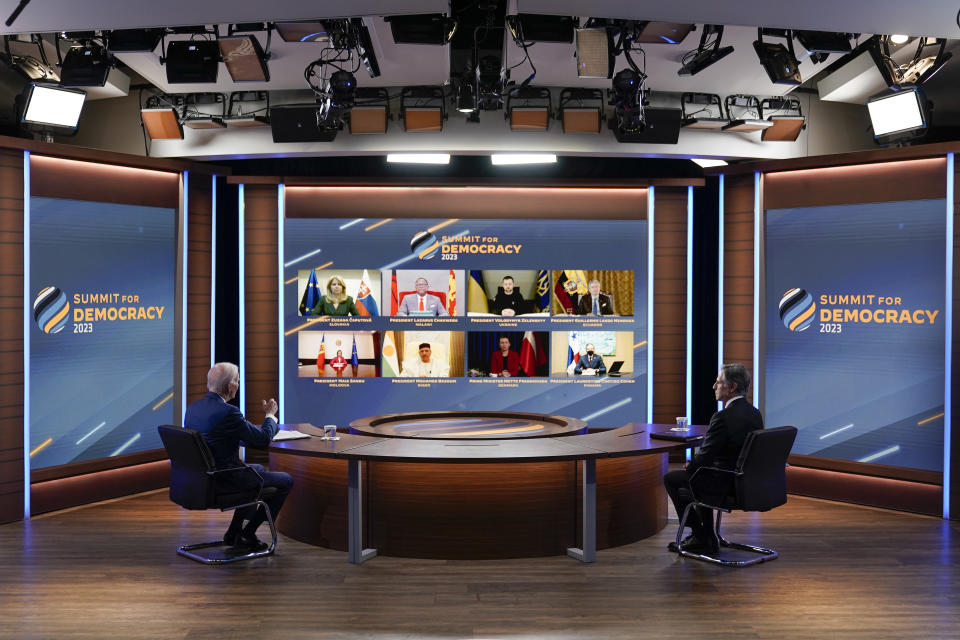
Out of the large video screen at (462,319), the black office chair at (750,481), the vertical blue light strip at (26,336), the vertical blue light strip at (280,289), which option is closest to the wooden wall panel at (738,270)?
the large video screen at (462,319)

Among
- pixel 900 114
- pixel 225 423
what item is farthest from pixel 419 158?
pixel 900 114

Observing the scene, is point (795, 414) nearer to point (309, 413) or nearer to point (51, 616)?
point (309, 413)

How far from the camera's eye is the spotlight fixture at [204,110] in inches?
263

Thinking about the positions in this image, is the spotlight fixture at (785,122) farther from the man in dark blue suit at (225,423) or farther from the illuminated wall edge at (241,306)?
the illuminated wall edge at (241,306)

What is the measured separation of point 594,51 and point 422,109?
1.90 m

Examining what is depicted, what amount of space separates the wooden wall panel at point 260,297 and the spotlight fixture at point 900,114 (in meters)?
5.28

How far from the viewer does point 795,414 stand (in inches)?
278

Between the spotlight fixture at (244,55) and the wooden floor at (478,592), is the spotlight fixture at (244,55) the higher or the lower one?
the higher one

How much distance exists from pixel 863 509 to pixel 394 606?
4.19 meters

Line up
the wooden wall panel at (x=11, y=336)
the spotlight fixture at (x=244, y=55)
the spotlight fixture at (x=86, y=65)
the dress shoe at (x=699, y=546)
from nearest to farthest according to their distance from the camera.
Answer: the dress shoe at (x=699, y=546), the spotlight fixture at (x=244, y=55), the spotlight fixture at (x=86, y=65), the wooden wall panel at (x=11, y=336)

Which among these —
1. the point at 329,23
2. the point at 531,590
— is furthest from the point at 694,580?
the point at 329,23

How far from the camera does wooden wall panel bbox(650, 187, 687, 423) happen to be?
791cm

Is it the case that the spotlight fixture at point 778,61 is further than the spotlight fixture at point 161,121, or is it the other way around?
the spotlight fixture at point 161,121

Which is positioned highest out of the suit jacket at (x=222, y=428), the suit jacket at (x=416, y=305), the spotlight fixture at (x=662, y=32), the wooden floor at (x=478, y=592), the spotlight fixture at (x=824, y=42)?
the spotlight fixture at (x=662, y=32)
